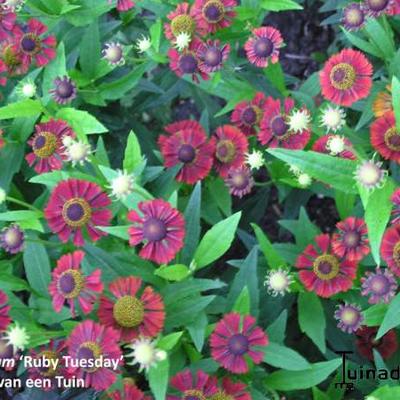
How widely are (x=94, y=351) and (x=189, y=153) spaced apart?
78cm

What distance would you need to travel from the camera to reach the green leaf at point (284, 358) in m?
1.75

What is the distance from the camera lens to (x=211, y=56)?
6.92 feet

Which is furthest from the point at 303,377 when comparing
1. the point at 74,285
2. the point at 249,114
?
the point at 249,114

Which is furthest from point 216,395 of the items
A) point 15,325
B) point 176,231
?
point 15,325

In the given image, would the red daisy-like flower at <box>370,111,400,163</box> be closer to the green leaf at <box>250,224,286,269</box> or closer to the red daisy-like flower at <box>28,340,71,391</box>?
the green leaf at <box>250,224,286,269</box>

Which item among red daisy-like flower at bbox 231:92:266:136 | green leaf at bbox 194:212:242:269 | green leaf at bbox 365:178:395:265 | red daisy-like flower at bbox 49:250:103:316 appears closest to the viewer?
green leaf at bbox 365:178:395:265

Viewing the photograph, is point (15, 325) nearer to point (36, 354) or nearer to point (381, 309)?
point (36, 354)

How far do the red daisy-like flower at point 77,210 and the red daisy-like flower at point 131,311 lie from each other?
8.6 inches

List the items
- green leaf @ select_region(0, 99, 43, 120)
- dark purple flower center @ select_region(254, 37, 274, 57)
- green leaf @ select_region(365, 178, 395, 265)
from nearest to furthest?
green leaf @ select_region(365, 178, 395, 265) → green leaf @ select_region(0, 99, 43, 120) → dark purple flower center @ select_region(254, 37, 274, 57)

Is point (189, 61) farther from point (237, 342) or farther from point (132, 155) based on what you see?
point (237, 342)

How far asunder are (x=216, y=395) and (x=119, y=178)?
62cm

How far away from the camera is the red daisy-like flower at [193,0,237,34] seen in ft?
7.04

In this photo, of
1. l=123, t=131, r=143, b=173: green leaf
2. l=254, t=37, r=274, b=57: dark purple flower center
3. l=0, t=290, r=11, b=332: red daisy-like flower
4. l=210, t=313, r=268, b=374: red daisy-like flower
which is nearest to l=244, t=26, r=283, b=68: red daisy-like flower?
l=254, t=37, r=274, b=57: dark purple flower center

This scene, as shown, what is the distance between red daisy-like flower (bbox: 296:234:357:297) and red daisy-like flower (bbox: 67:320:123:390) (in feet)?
2.06
